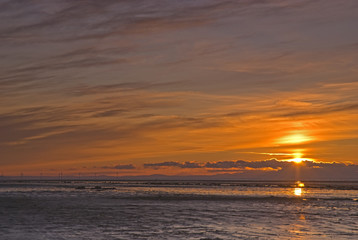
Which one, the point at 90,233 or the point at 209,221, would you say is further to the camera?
the point at 209,221

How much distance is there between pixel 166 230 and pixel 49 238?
28.6 feet

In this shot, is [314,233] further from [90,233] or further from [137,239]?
[90,233]

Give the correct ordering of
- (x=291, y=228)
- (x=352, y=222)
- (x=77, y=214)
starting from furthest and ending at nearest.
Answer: (x=77, y=214) → (x=352, y=222) → (x=291, y=228)

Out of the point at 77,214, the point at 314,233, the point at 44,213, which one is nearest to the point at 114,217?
the point at 77,214

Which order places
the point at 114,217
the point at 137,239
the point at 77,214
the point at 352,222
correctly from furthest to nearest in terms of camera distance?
1. the point at 77,214
2. the point at 114,217
3. the point at 352,222
4. the point at 137,239

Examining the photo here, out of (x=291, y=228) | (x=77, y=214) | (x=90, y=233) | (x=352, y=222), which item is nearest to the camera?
(x=90, y=233)

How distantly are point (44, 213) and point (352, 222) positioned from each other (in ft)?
99.1

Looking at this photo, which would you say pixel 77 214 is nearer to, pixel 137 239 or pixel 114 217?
pixel 114 217

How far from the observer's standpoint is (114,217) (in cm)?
4650

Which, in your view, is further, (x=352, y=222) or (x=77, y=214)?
(x=77, y=214)

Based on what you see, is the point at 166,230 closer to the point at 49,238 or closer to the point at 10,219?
the point at 49,238

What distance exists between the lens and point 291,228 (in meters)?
38.3

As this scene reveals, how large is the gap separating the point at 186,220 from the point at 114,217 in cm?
750

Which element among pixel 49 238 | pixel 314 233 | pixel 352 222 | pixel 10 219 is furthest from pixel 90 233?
pixel 352 222
